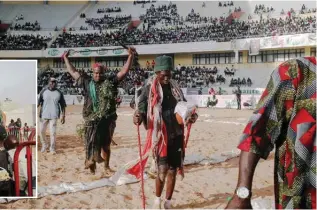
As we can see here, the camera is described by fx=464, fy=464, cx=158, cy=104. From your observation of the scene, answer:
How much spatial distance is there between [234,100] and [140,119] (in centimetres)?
1967

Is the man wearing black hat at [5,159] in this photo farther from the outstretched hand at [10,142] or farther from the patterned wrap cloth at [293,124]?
the patterned wrap cloth at [293,124]

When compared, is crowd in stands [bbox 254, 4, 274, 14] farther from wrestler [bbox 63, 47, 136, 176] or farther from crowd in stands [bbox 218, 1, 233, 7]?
wrestler [bbox 63, 47, 136, 176]

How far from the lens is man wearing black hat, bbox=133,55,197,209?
178 inches

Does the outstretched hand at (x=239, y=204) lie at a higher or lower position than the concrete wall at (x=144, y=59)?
lower

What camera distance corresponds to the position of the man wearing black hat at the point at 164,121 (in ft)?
14.9

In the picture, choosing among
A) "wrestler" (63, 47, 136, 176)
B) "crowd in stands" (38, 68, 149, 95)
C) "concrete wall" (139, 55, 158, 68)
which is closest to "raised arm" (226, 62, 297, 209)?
"wrestler" (63, 47, 136, 176)

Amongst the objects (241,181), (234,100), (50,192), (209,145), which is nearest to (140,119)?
(50,192)

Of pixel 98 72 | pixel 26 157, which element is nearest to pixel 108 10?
pixel 98 72

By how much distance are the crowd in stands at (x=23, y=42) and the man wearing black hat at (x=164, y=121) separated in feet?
75.4

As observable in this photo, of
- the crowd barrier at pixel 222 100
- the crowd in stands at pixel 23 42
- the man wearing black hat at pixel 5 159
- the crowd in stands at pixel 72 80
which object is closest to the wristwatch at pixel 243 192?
the man wearing black hat at pixel 5 159

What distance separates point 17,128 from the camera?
12.1ft

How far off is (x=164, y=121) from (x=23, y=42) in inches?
1021

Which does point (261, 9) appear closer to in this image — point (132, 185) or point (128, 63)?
point (128, 63)

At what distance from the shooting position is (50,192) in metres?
5.26
